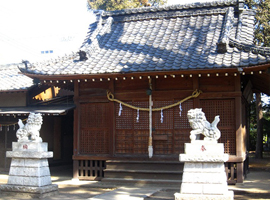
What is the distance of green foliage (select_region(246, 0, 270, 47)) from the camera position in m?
22.3

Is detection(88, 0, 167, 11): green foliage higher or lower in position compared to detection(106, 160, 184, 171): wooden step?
higher

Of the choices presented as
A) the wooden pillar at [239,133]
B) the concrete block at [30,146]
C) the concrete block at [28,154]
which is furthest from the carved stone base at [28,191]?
the wooden pillar at [239,133]

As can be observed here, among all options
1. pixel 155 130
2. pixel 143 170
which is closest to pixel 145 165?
pixel 143 170

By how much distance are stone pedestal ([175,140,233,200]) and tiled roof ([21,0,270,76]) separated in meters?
3.39

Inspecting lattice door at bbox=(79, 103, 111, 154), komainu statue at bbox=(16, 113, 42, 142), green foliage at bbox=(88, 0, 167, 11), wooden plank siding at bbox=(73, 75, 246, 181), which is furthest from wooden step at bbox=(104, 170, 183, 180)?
green foliage at bbox=(88, 0, 167, 11)

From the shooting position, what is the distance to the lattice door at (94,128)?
44.0ft

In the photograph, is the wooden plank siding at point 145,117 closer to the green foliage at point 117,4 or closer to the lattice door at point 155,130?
the lattice door at point 155,130

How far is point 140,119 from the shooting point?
13.1 meters

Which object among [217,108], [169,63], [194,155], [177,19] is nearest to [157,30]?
[177,19]

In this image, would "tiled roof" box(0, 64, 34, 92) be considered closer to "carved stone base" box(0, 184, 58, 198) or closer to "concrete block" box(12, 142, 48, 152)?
"concrete block" box(12, 142, 48, 152)

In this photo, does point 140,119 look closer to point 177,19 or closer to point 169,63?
point 169,63

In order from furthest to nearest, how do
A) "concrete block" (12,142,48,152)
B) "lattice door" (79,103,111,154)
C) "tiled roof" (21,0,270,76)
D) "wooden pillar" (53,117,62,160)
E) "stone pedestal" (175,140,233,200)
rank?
"wooden pillar" (53,117,62,160), "lattice door" (79,103,111,154), "tiled roof" (21,0,270,76), "concrete block" (12,142,48,152), "stone pedestal" (175,140,233,200)

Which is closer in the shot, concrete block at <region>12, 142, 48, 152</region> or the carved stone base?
the carved stone base

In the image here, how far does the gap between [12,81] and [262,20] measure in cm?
1537
